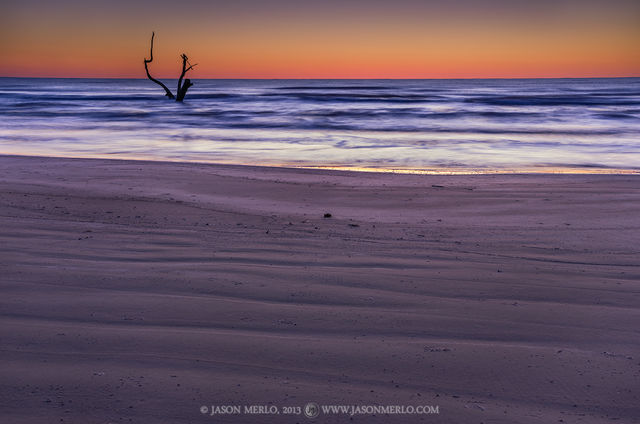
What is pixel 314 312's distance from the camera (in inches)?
128

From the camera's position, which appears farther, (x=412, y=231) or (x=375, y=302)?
(x=412, y=231)

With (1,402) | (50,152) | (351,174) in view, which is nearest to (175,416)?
(1,402)

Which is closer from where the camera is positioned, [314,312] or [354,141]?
[314,312]

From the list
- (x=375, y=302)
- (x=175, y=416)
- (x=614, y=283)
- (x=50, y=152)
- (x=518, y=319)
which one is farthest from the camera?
(x=50, y=152)

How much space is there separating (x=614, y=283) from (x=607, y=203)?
310 centimetres

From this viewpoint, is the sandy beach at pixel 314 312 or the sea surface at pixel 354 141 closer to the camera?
the sandy beach at pixel 314 312

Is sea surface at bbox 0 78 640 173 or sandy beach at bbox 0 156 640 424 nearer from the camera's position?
sandy beach at bbox 0 156 640 424

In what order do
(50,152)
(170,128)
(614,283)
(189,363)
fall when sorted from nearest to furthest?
(189,363), (614,283), (50,152), (170,128)

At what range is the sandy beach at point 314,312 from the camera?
7.89 feet

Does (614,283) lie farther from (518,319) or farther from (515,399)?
(515,399)

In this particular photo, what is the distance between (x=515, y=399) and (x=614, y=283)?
1.77m

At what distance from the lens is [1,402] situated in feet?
7.55

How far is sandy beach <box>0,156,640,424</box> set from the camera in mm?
2406

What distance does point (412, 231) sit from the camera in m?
5.22
